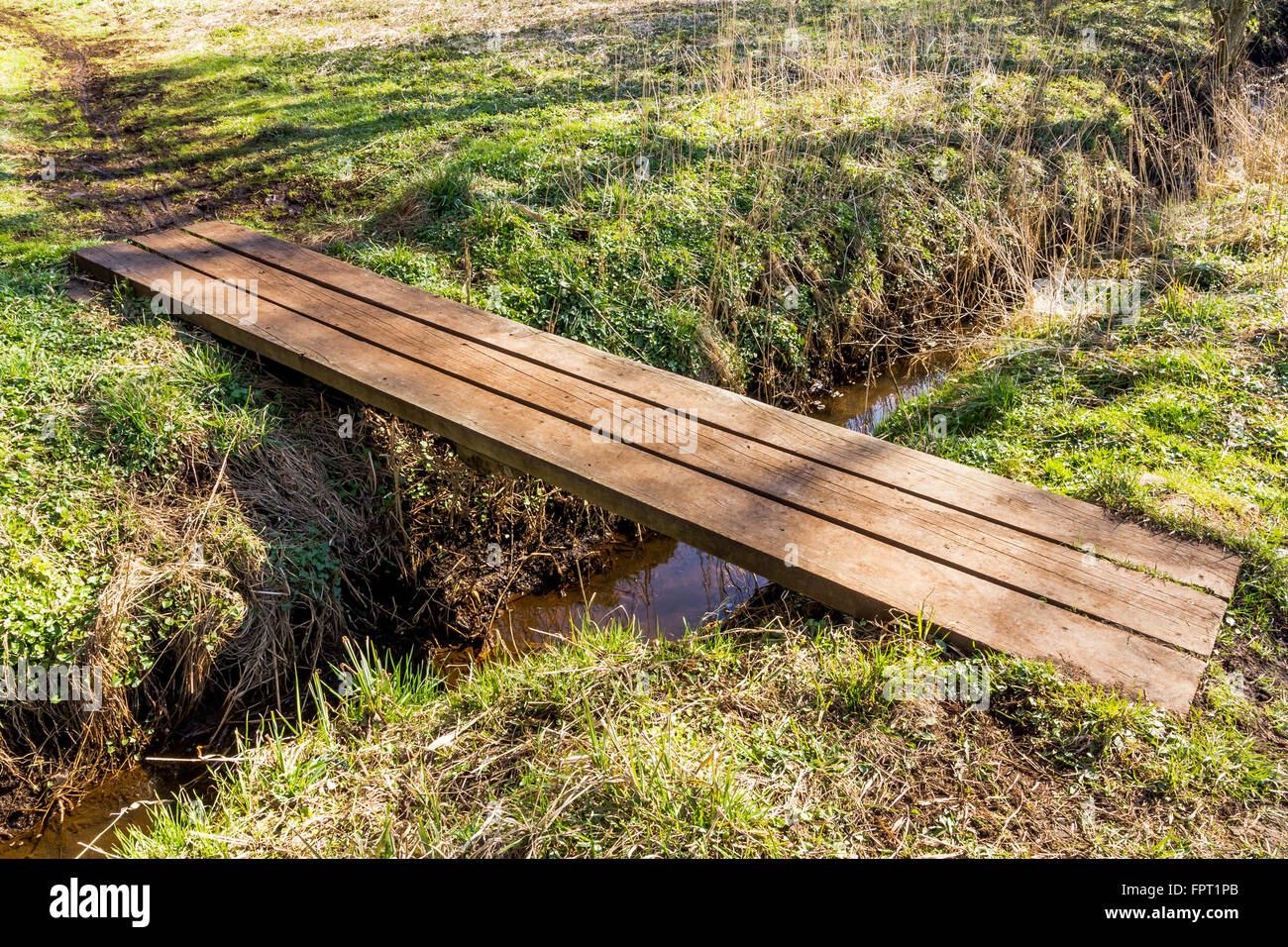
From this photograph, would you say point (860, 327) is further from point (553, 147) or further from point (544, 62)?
point (544, 62)

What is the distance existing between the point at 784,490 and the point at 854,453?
404 millimetres

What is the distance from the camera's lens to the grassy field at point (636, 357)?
2477 mm

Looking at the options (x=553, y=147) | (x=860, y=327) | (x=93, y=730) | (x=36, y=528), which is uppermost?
(x=553, y=147)

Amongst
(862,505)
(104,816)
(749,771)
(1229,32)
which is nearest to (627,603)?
(862,505)

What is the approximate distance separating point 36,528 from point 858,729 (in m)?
3.25

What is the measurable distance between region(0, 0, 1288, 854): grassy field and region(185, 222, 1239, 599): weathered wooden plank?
20 cm

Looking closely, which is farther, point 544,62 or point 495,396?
point 544,62

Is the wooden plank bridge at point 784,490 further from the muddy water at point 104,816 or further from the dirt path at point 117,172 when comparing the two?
the dirt path at point 117,172

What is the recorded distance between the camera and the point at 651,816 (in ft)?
7.70

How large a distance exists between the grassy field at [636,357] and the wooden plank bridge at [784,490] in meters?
0.18

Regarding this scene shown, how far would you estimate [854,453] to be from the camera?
341cm

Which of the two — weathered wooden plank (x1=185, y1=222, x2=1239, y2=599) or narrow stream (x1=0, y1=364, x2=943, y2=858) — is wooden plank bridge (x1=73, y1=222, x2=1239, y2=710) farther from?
narrow stream (x1=0, y1=364, x2=943, y2=858)

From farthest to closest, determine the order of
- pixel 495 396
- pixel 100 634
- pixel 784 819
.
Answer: pixel 495 396 < pixel 100 634 < pixel 784 819
